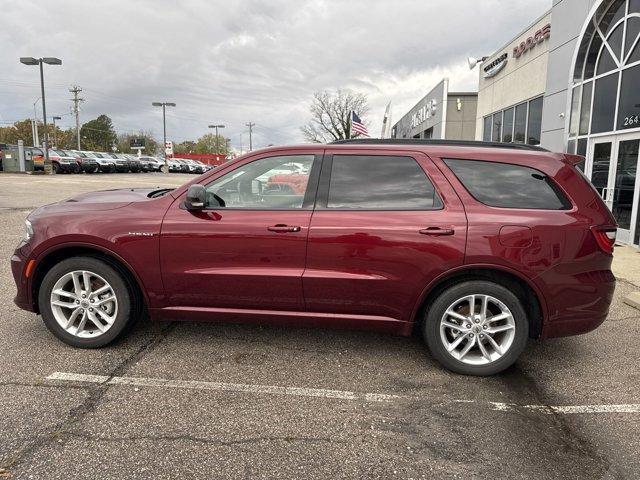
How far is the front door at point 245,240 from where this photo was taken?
365 cm

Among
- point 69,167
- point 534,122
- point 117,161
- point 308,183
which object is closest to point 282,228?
point 308,183

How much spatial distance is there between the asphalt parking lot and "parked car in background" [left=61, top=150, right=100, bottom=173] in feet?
122

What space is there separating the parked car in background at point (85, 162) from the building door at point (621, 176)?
120ft

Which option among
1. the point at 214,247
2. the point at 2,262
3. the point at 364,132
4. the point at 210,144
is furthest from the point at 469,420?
the point at 210,144

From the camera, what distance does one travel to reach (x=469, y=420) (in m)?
3.08

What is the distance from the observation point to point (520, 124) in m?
15.4

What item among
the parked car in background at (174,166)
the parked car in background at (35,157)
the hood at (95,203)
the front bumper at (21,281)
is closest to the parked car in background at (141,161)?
the parked car in background at (174,166)

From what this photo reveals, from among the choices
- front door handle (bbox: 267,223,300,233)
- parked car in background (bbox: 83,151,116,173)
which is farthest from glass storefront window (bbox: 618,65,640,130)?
parked car in background (bbox: 83,151,116,173)

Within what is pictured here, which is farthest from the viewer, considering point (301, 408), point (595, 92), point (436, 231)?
point (595, 92)

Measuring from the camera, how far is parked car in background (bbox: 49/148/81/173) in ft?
118

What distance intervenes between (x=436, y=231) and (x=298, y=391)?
4.91 ft

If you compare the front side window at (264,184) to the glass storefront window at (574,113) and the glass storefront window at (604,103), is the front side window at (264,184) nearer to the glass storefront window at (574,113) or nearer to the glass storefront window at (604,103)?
the glass storefront window at (604,103)

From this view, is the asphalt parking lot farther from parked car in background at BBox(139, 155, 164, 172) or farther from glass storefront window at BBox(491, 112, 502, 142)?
parked car in background at BBox(139, 155, 164, 172)

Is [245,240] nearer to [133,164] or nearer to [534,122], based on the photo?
[534,122]
